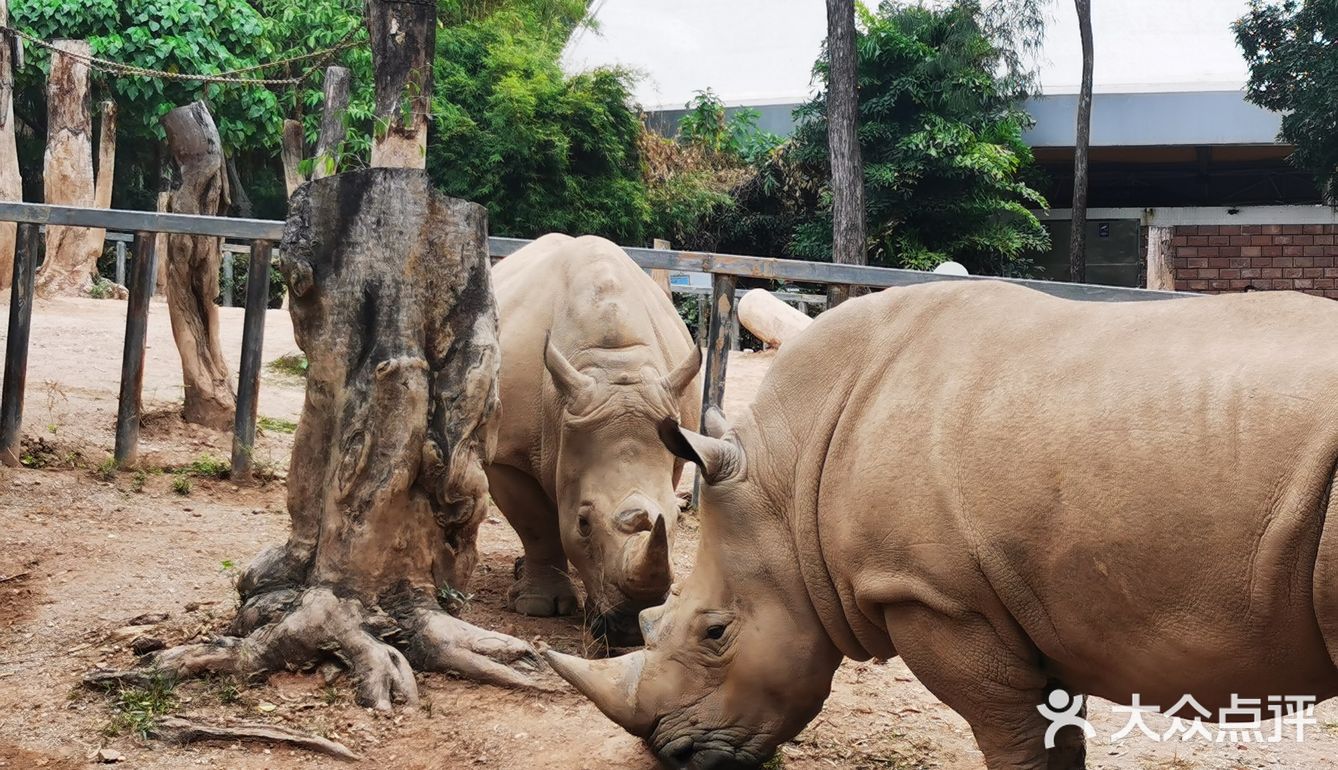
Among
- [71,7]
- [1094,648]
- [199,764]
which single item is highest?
[71,7]

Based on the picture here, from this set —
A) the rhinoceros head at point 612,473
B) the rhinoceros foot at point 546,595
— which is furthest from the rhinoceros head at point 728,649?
the rhinoceros foot at point 546,595

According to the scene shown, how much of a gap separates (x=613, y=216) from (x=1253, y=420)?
65.6ft

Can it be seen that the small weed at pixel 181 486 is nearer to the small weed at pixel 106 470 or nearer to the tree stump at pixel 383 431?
the small weed at pixel 106 470

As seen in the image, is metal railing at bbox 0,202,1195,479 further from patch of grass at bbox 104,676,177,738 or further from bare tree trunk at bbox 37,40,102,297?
bare tree trunk at bbox 37,40,102,297

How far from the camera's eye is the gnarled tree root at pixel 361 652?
448 centimetres

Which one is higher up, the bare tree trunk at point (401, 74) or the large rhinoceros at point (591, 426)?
the bare tree trunk at point (401, 74)

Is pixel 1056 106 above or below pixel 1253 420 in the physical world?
above

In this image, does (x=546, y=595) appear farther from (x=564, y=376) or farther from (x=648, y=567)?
(x=648, y=567)

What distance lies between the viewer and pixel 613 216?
22.4m

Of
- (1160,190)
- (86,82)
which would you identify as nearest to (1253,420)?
(86,82)

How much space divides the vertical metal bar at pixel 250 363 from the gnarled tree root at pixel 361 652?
3366mm

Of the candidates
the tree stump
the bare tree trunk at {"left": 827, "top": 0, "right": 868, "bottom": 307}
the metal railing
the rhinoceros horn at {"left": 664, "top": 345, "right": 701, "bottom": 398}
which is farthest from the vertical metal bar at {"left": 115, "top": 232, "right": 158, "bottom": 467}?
the bare tree trunk at {"left": 827, "top": 0, "right": 868, "bottom": 307}

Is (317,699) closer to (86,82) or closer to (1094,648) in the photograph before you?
(1094,648)

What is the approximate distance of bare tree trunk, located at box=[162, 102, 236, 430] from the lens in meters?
8.65
